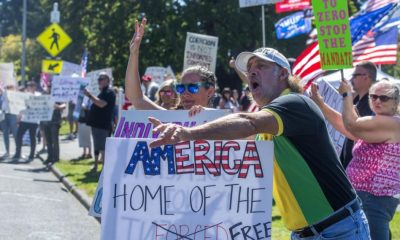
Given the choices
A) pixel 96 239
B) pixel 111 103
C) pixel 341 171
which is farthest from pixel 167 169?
pixel 111 103

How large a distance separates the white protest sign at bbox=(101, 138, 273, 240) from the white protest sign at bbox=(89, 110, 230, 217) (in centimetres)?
69

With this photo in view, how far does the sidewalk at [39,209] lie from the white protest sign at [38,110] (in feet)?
4.96

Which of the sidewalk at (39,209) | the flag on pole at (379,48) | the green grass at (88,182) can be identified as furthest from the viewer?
the flag on pole at (379,48)

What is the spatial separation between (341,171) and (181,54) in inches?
1166

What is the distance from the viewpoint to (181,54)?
3316 centimetres

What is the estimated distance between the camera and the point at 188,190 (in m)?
4.02

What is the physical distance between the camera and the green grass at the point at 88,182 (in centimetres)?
815

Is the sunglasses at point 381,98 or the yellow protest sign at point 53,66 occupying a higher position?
the yellow protest sign at point 53,66

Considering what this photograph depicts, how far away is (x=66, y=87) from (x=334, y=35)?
37.3 ft

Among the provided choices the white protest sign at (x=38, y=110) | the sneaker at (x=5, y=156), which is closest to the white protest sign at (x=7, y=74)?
the sneaker at (x=5, y=156)

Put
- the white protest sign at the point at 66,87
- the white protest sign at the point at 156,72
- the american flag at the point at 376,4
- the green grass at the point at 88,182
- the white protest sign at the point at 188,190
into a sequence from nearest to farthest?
1. the white protest sign at the point at 188,190
2. the green grass at the point at 88,182
3. the american flag at the point at 376,4
4. the white protest sign at the point at 66,87
5. the white protest sign at the point at 156,72

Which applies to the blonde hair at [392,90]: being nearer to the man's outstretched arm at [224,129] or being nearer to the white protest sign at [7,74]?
the man's outstretched arm at [224,129]

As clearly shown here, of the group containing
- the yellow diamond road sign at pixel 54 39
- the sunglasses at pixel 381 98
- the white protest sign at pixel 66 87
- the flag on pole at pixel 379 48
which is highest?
the yellow diamond road sign at pixel 54 39

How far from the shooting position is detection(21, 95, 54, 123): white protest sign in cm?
1725
